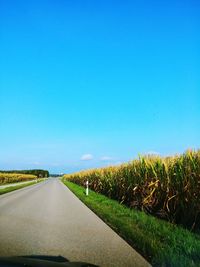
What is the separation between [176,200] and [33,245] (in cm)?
506

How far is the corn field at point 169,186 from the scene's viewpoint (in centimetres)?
1020

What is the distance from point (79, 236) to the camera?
8.64 m

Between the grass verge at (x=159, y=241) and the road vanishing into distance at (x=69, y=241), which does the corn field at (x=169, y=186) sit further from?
the road vanishing into distance at (x=69, y=241)

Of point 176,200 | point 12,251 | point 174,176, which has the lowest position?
point 12,251

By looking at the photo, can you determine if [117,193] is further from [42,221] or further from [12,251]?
[12,251]

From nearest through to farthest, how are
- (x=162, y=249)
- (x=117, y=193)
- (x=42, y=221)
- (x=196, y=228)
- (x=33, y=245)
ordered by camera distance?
(x=162, y=249) < (x=33, y=245) < (x=196, y=228) < (x=42, y=221) < (x=117, y=193)

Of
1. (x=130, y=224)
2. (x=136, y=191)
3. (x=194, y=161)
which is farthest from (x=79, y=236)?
(x=136, y=191)

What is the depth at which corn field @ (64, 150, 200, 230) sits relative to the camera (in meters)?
10.2

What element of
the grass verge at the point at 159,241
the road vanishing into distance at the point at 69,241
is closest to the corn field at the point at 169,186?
the grass verge at the point at 159,241

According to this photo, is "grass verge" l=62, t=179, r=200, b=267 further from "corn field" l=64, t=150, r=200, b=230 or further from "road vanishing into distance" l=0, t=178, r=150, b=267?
"corn field" l=64, t=150, r=200, b=230

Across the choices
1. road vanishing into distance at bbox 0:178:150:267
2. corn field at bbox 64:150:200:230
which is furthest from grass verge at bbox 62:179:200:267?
corn field at bbox 64:150:200:230

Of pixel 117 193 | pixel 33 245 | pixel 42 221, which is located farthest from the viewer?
pixel 117 193

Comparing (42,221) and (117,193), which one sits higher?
(117,193)

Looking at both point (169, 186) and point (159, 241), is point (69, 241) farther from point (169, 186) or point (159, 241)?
point (169, 186)
